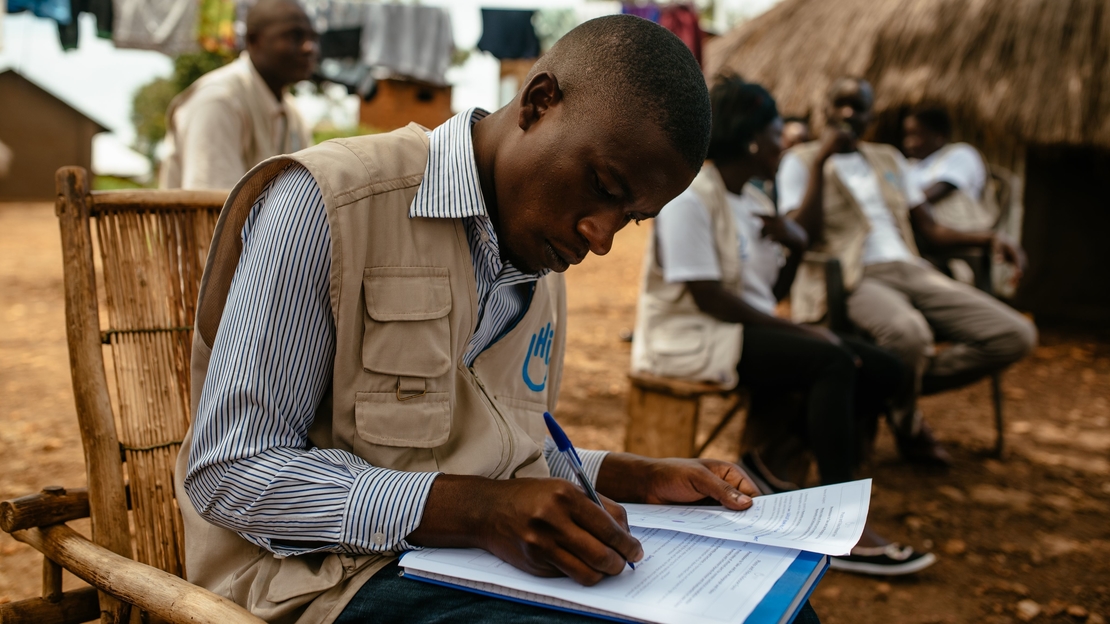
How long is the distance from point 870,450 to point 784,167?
1.55 metres

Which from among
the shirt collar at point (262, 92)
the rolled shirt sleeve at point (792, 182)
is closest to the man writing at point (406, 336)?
the shirt collar at point (262, 92)

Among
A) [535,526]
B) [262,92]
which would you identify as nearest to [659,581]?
[535,526]

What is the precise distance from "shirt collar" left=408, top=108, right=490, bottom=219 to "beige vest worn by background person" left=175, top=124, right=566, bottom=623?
0.02 meters

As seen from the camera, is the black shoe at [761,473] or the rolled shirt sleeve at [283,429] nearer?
the rolled shirt sleeve at [283,429]

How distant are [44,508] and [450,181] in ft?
2.99

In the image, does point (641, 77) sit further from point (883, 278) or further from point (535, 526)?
point (883, 278)

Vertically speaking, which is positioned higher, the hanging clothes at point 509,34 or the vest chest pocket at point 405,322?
the hanging clothes at point 509,34

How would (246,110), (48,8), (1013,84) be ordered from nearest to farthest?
(246,110), (1013,84), (48,8)

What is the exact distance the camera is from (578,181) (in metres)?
1.30

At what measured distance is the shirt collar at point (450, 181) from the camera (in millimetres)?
1282

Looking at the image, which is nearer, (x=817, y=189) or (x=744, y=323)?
(x=744, y=323)

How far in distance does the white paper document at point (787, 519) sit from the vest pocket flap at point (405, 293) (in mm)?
494

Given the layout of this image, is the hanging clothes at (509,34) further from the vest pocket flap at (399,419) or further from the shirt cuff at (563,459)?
the vest pocket flap at (399,419)

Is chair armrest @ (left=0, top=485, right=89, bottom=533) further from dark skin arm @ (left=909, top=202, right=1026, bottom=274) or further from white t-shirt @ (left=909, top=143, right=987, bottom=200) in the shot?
white t-shirt @ (left=909, top=143, right=987, bottom=200)
